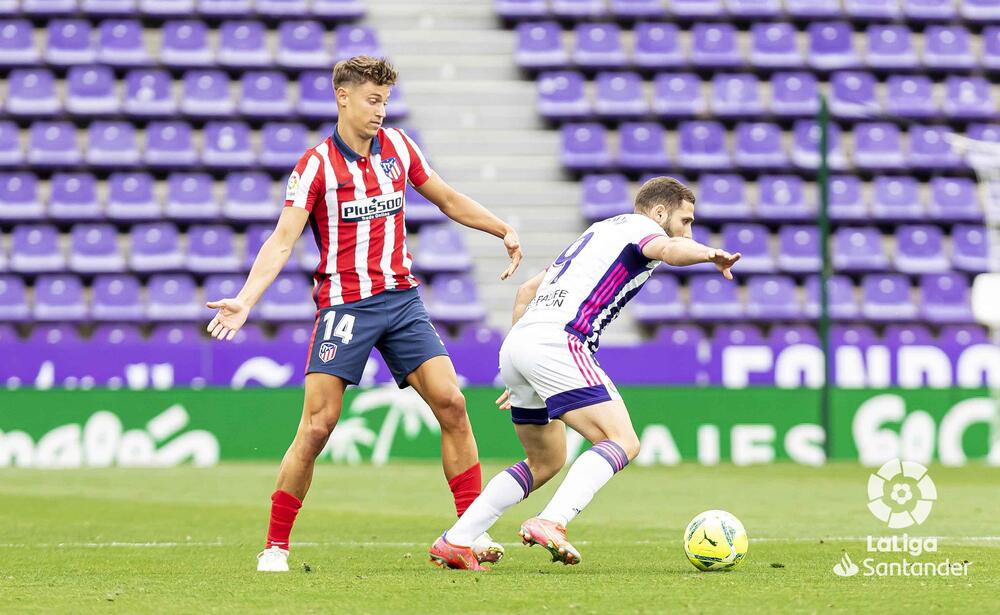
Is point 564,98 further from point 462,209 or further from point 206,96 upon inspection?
point 462,209

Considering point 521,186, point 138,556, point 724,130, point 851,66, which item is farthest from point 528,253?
point 138,556

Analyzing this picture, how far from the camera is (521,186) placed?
19672mm

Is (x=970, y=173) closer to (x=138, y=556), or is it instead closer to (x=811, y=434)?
(x=811, y=434)

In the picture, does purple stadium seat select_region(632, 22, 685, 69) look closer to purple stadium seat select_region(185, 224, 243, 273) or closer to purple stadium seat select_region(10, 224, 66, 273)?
purple stadium seat select_region(185, 224, 243, 273)

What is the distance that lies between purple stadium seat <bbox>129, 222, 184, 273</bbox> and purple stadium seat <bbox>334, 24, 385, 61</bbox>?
3.55 metres

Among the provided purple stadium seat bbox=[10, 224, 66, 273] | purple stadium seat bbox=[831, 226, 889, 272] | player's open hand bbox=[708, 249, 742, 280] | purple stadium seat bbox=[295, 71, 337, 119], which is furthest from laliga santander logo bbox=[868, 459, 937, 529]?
purple stadium seat bbox=[10, 224, 66, 273]

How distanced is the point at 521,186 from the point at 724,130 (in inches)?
114

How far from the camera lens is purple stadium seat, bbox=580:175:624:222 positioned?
1872cm

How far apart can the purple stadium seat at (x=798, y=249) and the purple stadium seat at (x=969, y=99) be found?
9.66 ft

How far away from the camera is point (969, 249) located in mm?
19312

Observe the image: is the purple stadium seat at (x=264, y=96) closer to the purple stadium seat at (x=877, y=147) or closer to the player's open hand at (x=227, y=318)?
the purple stadium seat at (x=877, y=147)

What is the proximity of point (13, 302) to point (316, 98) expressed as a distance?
15.5 feet

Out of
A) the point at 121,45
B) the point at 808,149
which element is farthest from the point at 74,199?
the point at 808,149

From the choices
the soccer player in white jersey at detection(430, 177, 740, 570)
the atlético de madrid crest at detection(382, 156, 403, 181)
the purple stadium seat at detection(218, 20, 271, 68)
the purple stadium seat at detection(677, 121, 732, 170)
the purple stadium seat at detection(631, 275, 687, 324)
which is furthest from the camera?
the purple stadium seat at detection(218, 20, 271, 68)
